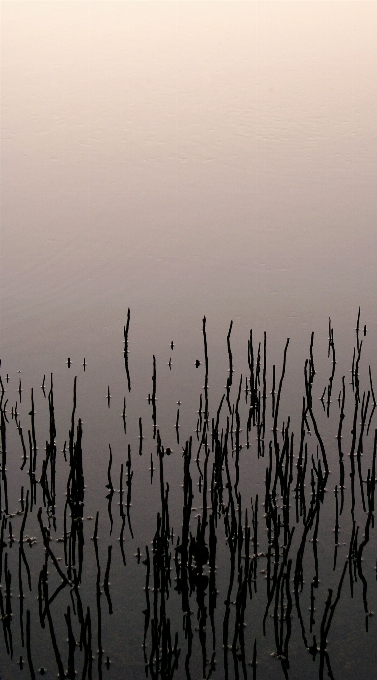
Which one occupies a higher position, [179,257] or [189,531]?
[179,257]

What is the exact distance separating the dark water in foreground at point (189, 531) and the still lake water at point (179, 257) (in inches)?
0.4

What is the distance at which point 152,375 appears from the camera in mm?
4320

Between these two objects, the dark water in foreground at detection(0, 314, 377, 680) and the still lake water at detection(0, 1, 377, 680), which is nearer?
the dark water in foreground at detection(0, 314, 377, 680)

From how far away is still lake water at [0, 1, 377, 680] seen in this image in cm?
279

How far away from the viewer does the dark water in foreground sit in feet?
8.27

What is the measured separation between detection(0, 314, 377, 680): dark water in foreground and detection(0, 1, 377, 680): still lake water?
0.03 feet

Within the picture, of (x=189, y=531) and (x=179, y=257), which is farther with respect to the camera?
(x=179, y=257)

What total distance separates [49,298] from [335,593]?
2973 mm

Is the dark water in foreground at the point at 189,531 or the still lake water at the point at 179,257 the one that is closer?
the dark water in foreground at the point at 189,531

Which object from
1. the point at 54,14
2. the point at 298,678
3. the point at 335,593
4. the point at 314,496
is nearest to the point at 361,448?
the point at 314,496

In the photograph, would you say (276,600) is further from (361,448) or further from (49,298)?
(49,298)

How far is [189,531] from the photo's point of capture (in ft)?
9.75

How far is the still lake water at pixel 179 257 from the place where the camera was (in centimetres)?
279

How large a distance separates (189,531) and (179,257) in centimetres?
294
